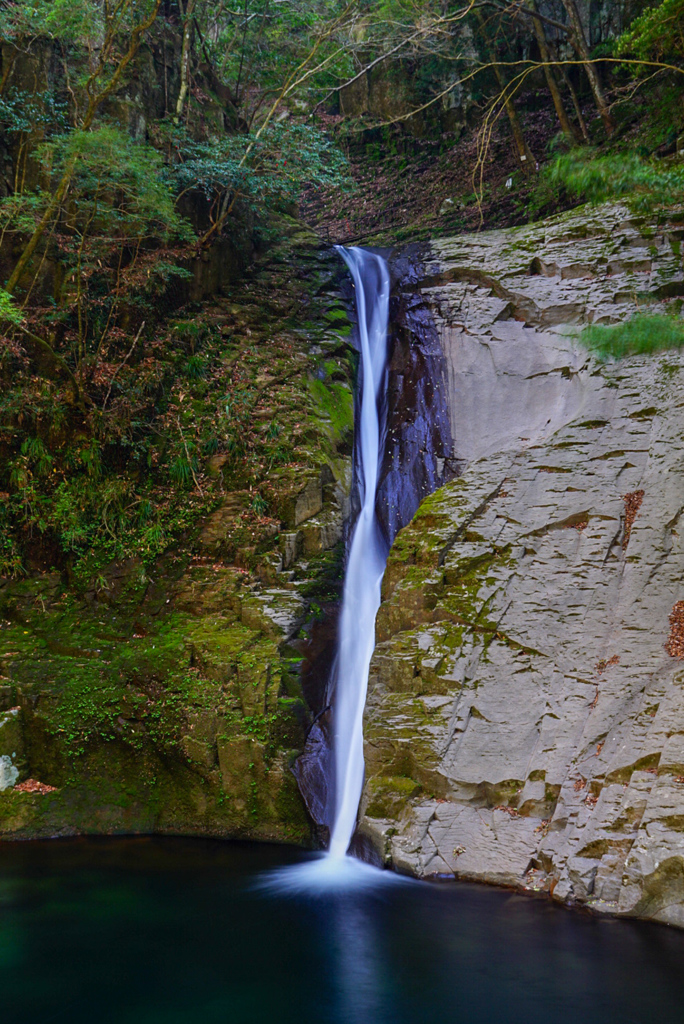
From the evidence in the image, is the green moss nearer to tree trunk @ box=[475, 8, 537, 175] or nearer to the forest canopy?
the forest canopy

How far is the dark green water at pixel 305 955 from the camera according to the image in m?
5.04

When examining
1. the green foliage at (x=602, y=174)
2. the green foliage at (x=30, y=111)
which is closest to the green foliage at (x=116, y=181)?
the green foliage at (x=30, y=111)

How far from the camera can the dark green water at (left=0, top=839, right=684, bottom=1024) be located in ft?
16.5

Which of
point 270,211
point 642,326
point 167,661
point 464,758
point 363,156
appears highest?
point 363,156

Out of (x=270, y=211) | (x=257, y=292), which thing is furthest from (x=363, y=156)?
(x=257, y=292)

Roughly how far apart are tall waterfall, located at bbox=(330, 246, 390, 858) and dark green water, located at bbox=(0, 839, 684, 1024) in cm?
144

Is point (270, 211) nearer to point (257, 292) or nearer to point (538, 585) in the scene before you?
point (257, 292)

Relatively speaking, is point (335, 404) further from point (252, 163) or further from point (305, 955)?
point (305, 955)

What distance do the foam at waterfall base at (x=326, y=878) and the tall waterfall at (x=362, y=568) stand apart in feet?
0.89

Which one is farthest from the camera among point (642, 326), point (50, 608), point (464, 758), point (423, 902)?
point (50, 608)

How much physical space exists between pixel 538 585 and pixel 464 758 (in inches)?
82.3

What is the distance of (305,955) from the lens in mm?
5848

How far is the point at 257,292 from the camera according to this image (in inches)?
554

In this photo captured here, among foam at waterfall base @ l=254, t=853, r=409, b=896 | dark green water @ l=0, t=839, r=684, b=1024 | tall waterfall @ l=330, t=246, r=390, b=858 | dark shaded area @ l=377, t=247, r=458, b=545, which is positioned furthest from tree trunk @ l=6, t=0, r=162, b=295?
foam at waterfall base @ l=254, t=853, r=409, b=896
